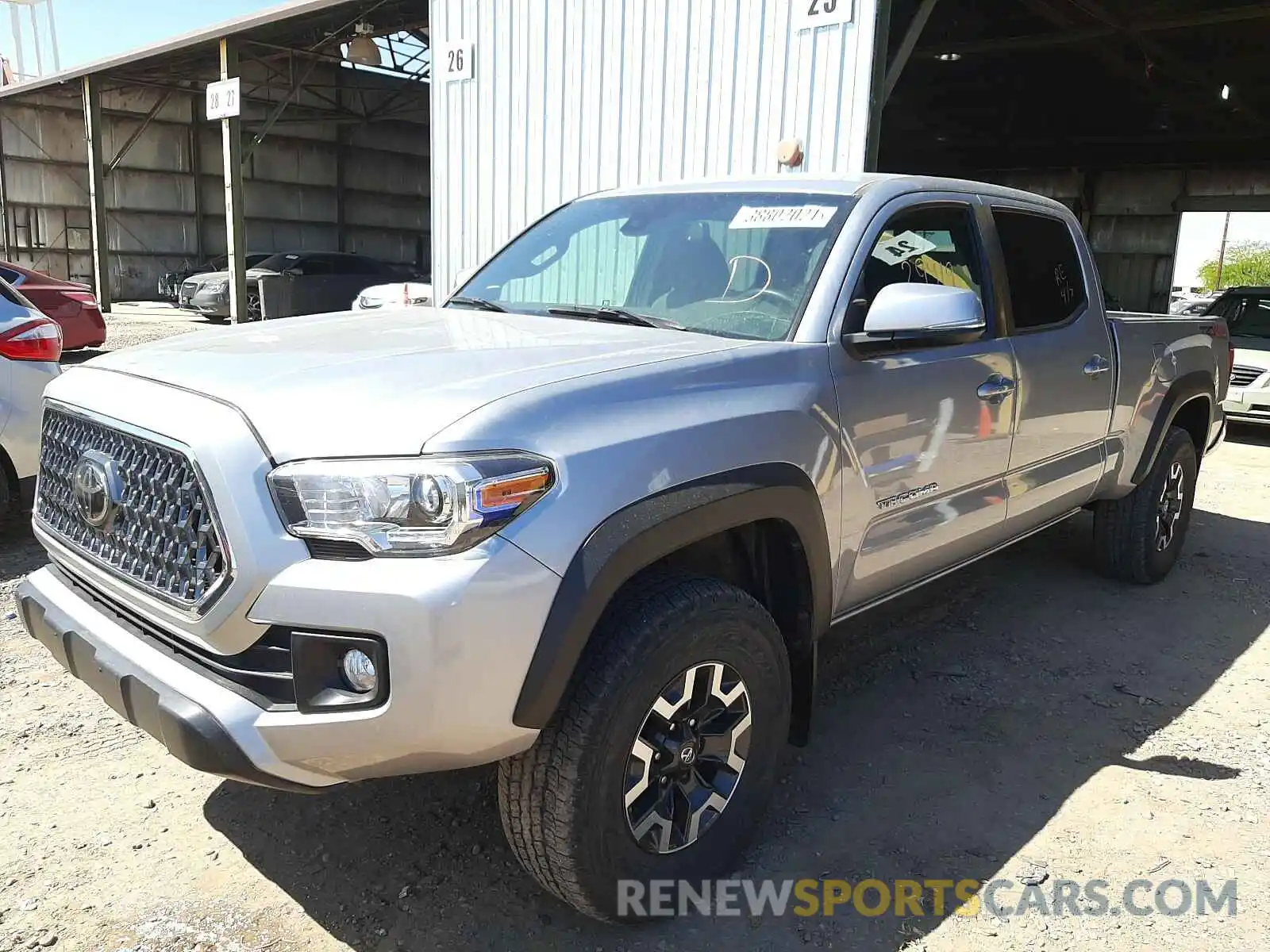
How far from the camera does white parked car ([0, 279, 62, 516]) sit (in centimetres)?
481

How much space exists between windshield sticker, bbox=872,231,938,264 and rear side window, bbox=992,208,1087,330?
479 mm

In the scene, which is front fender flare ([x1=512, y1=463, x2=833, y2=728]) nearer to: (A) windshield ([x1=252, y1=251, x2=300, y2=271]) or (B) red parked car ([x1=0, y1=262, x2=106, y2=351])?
(B) red parked car ([x1=0, y1=262, x2=106, y2=351])

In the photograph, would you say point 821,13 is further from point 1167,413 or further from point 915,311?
point 915,311

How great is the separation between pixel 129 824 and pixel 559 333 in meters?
1.81

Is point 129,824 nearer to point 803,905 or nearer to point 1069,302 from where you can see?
point 803,905

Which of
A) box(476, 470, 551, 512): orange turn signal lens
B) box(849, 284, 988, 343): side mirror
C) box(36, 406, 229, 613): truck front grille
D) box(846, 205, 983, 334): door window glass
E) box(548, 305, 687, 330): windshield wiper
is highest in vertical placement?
box(846, 205, 983, 334): door window glass

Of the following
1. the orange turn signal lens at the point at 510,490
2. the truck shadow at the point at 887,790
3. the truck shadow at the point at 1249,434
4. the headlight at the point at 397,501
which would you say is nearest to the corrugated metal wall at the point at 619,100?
the truck shadow at the point at 887,790

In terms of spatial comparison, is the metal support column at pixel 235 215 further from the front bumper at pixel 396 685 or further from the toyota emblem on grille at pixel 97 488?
the front bumper at pixel 396 685

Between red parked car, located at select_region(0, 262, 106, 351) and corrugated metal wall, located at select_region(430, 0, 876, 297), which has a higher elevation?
corrugated metal wall, located at select_region(430, 0, 876, 297)

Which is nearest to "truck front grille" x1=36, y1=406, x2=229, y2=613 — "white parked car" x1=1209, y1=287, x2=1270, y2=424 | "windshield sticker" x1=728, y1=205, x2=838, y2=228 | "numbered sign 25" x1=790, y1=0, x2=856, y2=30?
"windshield sticker" x1=728, y1=205, x2=838, y2=228

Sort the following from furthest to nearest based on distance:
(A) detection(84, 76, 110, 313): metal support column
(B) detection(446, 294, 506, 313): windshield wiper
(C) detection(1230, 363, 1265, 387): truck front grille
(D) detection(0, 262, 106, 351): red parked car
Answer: (A) detection(84, 76, 110, 313): metal support column → (D) detection(0, 262, 106, 351): red parked car → (C) detection(1230, 363, 1265, 387): truck front grille → (B) detection(446, 294, 506, 313): windshield wiper

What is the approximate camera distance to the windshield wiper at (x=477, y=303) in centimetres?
338

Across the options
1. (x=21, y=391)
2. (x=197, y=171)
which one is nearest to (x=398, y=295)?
(x=21, y=391)

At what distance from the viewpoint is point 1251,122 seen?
18.6 m
